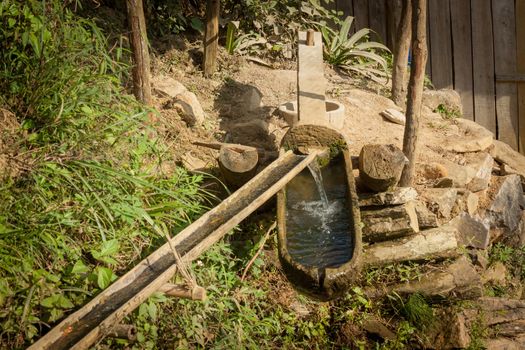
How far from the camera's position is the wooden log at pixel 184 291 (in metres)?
3.40

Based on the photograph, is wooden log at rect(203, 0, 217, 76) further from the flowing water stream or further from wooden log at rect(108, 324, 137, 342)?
wooden log at rect(108, 324, 137, 342)

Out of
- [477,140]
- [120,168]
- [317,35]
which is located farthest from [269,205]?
[477,140]

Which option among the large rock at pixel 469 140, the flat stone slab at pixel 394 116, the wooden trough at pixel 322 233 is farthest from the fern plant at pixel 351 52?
the wooden trough at pixel 322 233

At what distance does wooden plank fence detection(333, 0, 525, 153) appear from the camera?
8.14 meters

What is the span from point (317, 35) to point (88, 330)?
4176 millimetres

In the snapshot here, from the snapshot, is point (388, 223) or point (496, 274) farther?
point (496, 274)

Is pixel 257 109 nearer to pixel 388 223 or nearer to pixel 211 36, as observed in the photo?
pixel 211 36

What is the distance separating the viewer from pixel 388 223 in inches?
195

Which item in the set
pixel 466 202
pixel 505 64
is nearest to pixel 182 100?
pixel 466 202

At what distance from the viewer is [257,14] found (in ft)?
25.1

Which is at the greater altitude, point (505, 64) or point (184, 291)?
point (505, 64)

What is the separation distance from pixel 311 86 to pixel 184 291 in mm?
2809

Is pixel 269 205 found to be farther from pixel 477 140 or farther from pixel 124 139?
pixel 477 140

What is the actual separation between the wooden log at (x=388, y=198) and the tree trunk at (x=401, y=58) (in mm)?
2257
